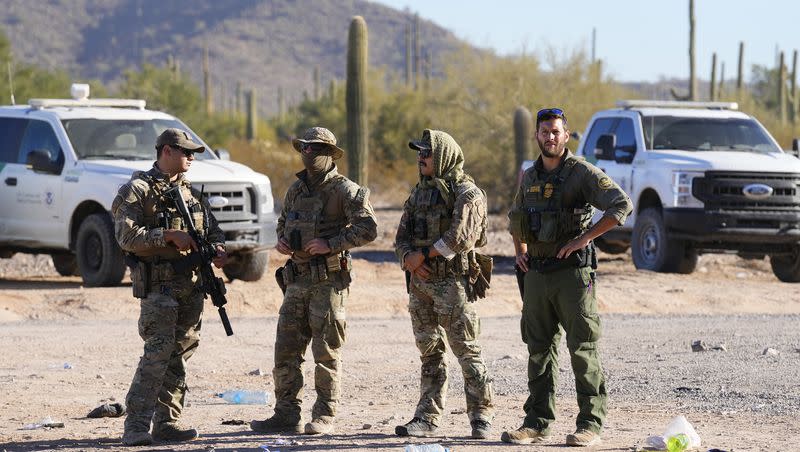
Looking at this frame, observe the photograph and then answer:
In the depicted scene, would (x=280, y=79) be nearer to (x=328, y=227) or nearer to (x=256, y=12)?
(x=256, y=12)

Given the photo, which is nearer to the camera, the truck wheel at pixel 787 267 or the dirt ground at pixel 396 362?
the dirt ground at pixel 396 362

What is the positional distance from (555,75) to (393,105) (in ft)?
22.7

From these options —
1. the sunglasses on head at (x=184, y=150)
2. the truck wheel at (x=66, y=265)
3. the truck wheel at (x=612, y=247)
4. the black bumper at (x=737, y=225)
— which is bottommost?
the truck wheel at (x=66, y=265)

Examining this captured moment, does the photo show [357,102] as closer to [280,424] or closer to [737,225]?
[737,225]

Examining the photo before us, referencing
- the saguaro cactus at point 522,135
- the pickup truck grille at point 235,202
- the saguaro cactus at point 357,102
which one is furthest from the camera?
the saguaro cactus at point 522,135

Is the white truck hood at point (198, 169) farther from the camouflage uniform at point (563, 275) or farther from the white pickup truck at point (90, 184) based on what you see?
the camouflage uniform at point (563, 275)

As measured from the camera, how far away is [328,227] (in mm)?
8188

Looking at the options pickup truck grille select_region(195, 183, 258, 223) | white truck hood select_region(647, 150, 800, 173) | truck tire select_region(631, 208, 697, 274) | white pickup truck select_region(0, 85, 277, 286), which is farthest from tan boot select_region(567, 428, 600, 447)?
truck tire select_region(631, 208, 697, 274)

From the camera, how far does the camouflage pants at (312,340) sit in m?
8.11

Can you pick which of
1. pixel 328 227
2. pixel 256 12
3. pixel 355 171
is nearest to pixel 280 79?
pixel 256 12

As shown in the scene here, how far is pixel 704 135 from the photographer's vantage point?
58.9ft

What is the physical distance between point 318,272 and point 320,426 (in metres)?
0.86

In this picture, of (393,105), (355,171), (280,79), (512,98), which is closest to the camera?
(355,171)

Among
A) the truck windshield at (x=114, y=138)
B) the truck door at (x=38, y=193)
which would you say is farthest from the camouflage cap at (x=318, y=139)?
the truck door at (x=38, y=193)
